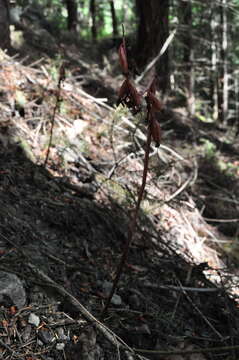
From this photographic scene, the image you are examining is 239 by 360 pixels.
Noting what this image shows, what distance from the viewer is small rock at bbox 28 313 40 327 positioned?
1.75 m

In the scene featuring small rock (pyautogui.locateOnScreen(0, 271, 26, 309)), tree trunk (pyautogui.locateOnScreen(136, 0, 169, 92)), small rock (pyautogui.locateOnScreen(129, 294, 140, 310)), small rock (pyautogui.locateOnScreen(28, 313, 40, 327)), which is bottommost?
small rock (pyautogui.locateOnScreen(129, 294, 140, 310))

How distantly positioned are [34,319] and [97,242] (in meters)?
1.07

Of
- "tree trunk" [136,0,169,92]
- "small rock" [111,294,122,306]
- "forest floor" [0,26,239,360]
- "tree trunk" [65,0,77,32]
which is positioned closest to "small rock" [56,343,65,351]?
"forest floor" [0,26,239,360]

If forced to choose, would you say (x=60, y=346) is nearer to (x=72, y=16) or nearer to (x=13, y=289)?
(x=13, y=289)

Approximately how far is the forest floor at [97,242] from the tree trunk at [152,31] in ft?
9.90

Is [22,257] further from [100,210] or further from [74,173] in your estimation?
[74,173]

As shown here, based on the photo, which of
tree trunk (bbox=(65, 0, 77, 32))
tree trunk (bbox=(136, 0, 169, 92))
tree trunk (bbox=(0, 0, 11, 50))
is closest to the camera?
tree trunk (bbox=(0, 0, 11, 50))

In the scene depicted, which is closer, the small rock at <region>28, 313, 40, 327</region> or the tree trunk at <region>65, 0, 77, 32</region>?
the small rock at <region>28, 313, 40, 327</region>

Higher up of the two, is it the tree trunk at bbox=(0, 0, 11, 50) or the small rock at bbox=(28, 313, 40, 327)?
the tree trunk at bbox=(0, 0, 11, 50)

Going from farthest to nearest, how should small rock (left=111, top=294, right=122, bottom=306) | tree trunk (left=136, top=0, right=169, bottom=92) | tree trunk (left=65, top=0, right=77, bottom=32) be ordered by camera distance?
tree trunk (left=65, top=0, right=77, bottom=32)
tree trunk (left=136, top=0, right=169, bottom=92)
small rock (left=111, top=294, right=122, bottom=306)

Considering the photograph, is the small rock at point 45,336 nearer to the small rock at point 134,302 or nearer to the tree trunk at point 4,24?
the small rock at point 134,302

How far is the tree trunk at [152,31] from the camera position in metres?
7.32

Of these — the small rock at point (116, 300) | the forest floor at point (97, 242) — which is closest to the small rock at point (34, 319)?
the forest floor at point (97, 242)

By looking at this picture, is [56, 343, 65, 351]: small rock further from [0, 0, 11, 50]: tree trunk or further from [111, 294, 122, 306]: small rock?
[0, 0, 11, 50]: tree trunk
